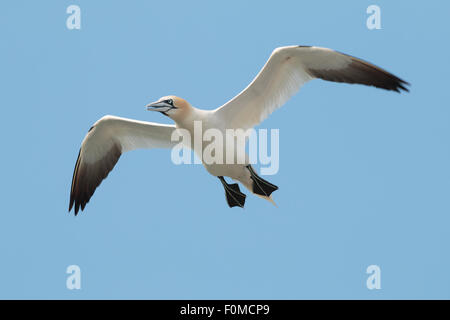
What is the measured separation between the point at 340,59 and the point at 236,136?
214 centimetres

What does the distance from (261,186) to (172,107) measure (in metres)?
2.03

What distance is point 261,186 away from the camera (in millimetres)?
11477

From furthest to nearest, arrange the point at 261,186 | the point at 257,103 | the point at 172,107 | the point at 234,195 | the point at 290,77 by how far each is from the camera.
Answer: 1. the point at 234,195
2. the point at 261,186
3. the point at 257,103
4. the point at 290,77
5. the point at 172,107

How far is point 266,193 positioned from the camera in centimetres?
1155

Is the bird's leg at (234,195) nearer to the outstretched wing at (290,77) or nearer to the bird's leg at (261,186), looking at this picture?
the bird's leg at (261,186)

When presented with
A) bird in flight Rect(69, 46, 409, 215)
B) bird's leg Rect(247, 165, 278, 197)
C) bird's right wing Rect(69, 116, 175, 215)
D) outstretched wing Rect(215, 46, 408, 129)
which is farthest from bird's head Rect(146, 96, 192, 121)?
bird's leg Rect(247, 165, 278, 197)

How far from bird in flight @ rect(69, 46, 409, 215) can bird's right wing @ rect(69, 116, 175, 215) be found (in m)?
0.02

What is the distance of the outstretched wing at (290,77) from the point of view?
35.5ft

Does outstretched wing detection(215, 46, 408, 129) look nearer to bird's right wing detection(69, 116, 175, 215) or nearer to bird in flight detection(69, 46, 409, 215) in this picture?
bird in flight detection(69, 46, 409, 215)

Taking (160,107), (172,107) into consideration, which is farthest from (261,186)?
(160,107)

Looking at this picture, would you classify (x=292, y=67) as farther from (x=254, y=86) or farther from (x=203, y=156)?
(x=203, y=156)

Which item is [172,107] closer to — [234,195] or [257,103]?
[257,103]
